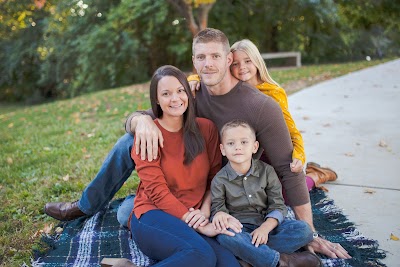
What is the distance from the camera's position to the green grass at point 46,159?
3.49m

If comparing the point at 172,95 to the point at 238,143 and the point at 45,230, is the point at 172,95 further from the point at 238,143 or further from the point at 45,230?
the point at 45,230

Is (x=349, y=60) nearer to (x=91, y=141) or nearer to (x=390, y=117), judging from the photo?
(x=390, y=117)

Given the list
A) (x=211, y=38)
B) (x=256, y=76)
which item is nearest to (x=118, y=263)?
(x=211, y=38)

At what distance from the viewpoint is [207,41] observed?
2799 mm

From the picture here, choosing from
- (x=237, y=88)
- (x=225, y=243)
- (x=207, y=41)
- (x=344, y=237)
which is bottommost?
(x=344, y=237)

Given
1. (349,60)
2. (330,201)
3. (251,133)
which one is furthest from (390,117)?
(349,60)

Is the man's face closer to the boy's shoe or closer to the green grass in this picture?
the boy's shoe

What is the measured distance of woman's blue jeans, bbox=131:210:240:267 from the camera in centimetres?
235

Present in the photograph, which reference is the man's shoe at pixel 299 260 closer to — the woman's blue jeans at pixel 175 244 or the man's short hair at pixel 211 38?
the woman's blue jeans at pixel 175 244

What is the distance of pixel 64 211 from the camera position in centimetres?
344

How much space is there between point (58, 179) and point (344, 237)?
2.89 meters

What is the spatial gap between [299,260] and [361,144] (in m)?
3.15

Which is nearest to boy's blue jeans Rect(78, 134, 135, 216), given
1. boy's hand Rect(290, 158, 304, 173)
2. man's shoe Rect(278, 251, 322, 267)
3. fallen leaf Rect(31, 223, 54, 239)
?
fallen leaf Rect(31, 223, 54, 239)

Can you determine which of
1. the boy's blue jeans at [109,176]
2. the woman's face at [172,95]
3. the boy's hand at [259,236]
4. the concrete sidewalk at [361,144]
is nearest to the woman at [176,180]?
the woman's face at [172,95]
